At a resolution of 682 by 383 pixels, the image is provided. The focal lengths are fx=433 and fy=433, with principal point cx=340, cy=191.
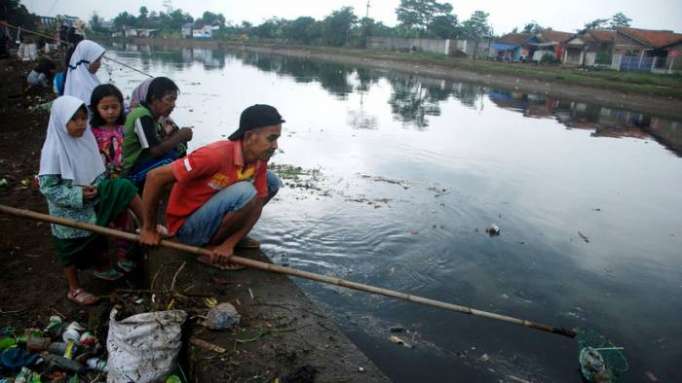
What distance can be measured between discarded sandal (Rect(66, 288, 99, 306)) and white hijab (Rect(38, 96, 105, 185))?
0.81m

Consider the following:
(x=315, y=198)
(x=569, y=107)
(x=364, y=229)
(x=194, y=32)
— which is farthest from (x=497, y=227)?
(x=194, y=32)

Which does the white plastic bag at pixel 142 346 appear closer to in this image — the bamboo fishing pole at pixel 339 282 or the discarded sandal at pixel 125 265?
the bamboo fishing pole at pixel 339 282

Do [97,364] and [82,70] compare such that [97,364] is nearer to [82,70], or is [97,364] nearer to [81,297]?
[81,297]

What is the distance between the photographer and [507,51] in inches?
2103

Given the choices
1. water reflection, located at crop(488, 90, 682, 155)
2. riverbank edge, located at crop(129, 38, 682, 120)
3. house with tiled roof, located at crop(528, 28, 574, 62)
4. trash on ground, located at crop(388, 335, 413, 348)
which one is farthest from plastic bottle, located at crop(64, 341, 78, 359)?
house with tiled roof, located at crop(528, 28, 574, 62)

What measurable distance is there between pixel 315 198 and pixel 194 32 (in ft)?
327

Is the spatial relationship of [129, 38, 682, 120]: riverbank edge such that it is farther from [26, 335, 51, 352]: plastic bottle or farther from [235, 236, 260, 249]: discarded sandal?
[26, 335, 51, 352]: plastic bottle

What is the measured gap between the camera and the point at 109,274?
11.5 feet

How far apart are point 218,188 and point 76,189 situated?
0.92 metres

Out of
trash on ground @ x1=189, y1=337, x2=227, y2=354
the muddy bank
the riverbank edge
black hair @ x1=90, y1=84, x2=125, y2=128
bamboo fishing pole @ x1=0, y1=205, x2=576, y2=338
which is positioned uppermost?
the riverbank edge

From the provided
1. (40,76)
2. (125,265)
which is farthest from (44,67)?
(125,265)

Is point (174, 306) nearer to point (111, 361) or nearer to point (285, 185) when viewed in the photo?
point (111, 361)

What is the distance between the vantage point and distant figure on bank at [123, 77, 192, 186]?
3617 mm

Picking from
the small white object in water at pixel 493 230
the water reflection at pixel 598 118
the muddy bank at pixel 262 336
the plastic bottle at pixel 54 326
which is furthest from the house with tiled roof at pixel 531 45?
the plastic bottle at pixel 54 326
